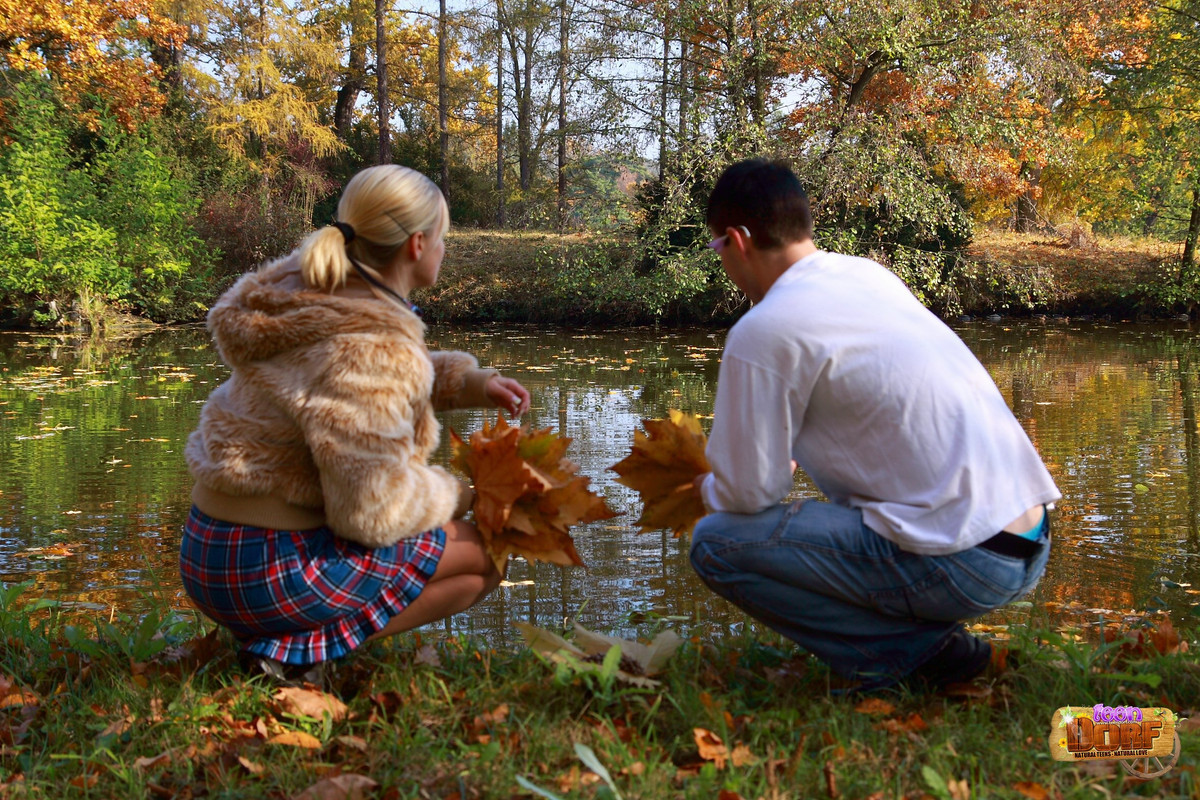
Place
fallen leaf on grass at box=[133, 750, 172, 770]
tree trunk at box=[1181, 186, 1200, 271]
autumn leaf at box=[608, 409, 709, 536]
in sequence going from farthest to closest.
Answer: tree trunk at box=[1181, 186, 1200, 271], autumn leaf at box=[608, 409, 709, 536], fallen leaf on grass at box=[133, 750, 172, 770]

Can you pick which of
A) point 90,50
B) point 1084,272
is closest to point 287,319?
point 1084,272

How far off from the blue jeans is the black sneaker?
34 millimetres

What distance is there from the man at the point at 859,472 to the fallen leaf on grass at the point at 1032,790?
491 mm

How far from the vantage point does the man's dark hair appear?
2.68m

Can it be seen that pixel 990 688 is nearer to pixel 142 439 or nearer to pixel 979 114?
pixel 142 439

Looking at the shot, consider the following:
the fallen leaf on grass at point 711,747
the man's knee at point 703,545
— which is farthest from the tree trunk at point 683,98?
the fallen leaf on grass at point 711,747

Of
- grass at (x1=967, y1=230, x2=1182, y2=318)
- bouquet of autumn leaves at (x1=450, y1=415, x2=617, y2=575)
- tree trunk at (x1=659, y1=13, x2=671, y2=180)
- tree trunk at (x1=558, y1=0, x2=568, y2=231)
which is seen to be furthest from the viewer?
tree trunk at (x1=558, y1=0, x2=568, y2=231)

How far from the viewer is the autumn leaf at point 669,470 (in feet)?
10.3

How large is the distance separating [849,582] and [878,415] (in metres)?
0.44

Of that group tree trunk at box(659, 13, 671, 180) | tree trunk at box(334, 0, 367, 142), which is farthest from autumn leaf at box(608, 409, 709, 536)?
tree trunk at box(334, 0, 367, 142)

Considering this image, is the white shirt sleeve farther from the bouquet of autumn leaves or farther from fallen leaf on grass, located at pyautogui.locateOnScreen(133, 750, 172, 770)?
fallen leaf on grass, located at pyautogui.locateOnScreen(133, 750, 172, 770)

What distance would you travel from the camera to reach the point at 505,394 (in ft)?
9.67

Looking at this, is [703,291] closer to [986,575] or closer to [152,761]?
[986,575]

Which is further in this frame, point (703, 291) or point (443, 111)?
point (443, 111)
